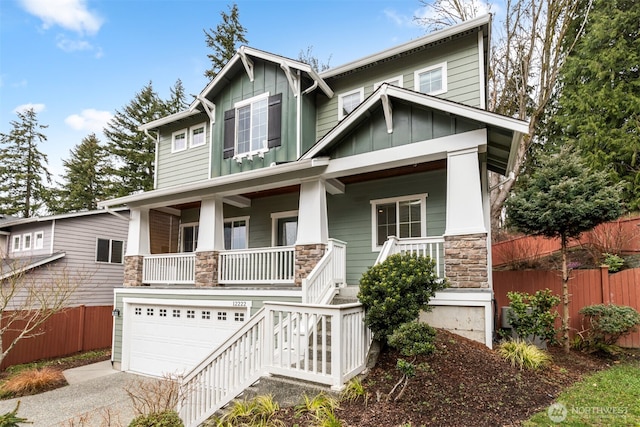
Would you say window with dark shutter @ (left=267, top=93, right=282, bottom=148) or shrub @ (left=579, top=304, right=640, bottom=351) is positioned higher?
window with dark shutter @ (left=267, top=93, right=282, bottom=148)

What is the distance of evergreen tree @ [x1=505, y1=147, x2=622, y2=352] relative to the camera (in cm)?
759

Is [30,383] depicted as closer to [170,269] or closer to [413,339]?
[170,269]

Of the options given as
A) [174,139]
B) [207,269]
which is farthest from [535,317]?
[174,139]

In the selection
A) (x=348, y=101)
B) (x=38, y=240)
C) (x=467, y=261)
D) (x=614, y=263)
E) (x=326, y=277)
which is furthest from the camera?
(x=38, y=240)

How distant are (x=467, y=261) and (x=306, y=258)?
3.58 meters

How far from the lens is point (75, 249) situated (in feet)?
49.6

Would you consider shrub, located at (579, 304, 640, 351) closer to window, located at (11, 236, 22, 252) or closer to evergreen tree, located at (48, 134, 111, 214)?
window, located at (11, 236, 22, 252)

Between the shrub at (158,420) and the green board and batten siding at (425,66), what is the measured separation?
28.1 ft

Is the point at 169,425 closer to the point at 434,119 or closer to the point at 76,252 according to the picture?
the point at 434,119

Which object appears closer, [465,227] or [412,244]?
[465,227]

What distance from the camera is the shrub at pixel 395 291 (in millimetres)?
5443

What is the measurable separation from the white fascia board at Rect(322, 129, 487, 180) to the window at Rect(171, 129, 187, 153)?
24.8ft

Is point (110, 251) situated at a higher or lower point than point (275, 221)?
lower

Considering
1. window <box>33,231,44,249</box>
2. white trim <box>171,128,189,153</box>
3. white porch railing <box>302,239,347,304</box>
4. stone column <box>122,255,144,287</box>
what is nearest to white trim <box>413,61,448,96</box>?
white porch railing <box>302,239,347,304</box>
